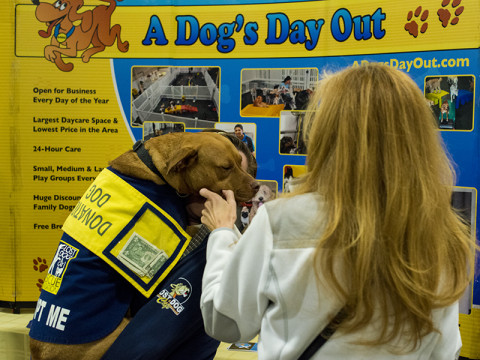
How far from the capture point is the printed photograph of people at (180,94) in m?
3.40

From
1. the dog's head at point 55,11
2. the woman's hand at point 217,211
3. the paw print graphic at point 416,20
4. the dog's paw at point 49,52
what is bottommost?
the woman's hand at point 217,211

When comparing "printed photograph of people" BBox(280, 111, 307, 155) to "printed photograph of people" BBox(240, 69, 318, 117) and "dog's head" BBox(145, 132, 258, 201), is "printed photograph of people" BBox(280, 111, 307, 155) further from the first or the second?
"dog's head" BBox(145, 132, 258, 201)

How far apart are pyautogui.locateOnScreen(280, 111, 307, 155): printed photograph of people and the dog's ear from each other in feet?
5.20

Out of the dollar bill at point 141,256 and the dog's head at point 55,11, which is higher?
the dog's head at point 55,11

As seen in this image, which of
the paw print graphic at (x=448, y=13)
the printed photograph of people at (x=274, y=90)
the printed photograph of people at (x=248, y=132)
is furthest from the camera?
the printed photograph of people at (x=248, y=132)

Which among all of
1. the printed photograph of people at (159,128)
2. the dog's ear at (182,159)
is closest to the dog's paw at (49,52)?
the printed photograph of people at (159,128)

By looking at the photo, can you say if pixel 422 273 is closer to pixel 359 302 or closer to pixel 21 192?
pixel 359 302

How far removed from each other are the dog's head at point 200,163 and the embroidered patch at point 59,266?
39 cm

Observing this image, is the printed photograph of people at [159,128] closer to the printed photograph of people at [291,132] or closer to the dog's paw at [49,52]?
the printed photograph of people at [291,132]

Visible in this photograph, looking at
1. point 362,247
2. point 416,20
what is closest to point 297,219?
point 362,247

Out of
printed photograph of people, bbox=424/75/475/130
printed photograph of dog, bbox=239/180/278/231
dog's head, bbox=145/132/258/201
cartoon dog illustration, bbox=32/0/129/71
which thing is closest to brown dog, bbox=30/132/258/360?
dog's head, bbox=145/132/258/201

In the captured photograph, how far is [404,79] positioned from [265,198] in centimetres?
217

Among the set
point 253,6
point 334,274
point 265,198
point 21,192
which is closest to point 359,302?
point 334,274

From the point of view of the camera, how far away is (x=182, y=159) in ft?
5.59
